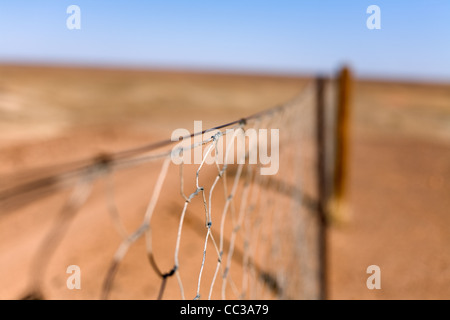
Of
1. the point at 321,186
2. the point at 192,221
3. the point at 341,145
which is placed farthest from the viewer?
the point at 321,186

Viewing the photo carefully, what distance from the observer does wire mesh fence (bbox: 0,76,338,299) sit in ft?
7.99

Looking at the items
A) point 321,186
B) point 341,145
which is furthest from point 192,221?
point 321,186

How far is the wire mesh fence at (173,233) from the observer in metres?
2.44

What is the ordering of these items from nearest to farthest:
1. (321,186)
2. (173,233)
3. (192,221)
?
1. (173,233)
2. (192,221)
3. (321,186)

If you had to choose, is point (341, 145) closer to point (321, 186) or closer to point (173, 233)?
point (321, 186)

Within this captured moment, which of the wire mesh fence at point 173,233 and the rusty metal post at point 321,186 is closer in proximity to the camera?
the wire mesh fence at point 173,233

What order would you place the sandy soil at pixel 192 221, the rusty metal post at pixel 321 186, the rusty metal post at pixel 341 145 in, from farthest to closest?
the rusty metal post at pixel 341 145, the rusty metal post at pixel 321 186, the sandy soil at pixel 192 221

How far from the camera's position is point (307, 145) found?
22.6 ft

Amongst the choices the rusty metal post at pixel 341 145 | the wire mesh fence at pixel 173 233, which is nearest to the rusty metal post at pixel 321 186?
the wire mesh fence at pixel 173 233

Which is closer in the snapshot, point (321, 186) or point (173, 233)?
point (173, 233)

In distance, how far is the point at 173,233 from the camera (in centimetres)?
321

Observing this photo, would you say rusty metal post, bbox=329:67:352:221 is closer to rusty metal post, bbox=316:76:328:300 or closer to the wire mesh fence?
rusty metal post, bbox=316:76:328:300

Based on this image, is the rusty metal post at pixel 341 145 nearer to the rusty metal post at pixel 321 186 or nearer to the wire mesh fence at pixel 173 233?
the rusty metal post at pixel 321 186
